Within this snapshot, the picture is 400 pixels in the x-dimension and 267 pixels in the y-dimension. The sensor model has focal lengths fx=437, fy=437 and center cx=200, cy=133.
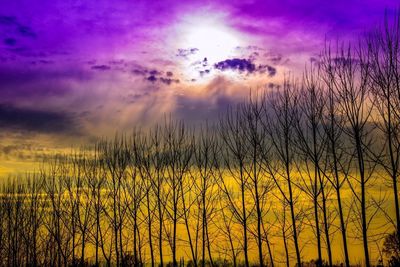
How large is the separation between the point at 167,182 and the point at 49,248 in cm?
1144

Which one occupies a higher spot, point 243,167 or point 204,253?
point 243,167

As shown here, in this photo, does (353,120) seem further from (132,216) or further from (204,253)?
(132,216)

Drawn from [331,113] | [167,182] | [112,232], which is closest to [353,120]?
[331,113]

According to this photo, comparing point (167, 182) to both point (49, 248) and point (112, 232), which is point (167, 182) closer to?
point (112, 232)

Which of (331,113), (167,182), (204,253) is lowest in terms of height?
(204,253)

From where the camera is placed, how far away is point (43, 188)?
23281 millimetres

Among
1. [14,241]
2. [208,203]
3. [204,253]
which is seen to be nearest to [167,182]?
[208,203]

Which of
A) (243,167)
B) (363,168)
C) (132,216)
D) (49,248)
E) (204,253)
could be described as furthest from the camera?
(49,248)

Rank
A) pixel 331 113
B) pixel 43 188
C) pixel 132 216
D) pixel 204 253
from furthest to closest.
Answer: pixel 43 188
pixel 132 216
pixel 204 253
pixel 331 113

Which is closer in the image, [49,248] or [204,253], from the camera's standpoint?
[204,253]

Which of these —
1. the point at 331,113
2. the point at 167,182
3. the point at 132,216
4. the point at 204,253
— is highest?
the point at 331,113

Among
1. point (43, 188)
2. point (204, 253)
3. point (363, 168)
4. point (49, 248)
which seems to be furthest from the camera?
point (49, 248)

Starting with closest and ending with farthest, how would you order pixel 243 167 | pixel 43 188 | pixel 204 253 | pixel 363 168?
pixel 363 168 < pixel 243 167 < pixel 204 253 < pixel 43 188

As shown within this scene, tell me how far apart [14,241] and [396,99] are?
23.5 metres
